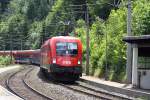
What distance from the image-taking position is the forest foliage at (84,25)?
35750mm

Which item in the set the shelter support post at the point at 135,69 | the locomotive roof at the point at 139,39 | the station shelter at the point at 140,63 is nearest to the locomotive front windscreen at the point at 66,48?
the station shelter at the point at 140,63

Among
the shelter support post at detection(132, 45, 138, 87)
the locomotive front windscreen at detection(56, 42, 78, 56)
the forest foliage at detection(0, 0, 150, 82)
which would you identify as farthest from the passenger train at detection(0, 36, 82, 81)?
the shelter support post at detection(132, 45, 138, 87)

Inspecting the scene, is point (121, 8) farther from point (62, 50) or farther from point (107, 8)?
point (107, 8)

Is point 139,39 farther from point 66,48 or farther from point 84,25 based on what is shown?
point 84,25

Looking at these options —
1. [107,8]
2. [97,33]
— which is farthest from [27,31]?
[97,33]

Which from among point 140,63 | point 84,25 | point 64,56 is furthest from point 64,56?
point 84,25

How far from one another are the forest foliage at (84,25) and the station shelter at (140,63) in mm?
4835

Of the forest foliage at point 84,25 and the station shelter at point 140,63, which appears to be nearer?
the station shelter at point 140,63

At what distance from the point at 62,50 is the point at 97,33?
17209mm

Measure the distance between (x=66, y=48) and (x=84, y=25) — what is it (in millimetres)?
41386

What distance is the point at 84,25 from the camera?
247ft

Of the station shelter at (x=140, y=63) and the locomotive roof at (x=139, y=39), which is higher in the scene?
the locomotive roof at (x=139, y=39)

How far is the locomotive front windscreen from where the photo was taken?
34062mm

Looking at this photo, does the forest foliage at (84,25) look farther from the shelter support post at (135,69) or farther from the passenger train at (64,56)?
the shelter support post at (135,69)
